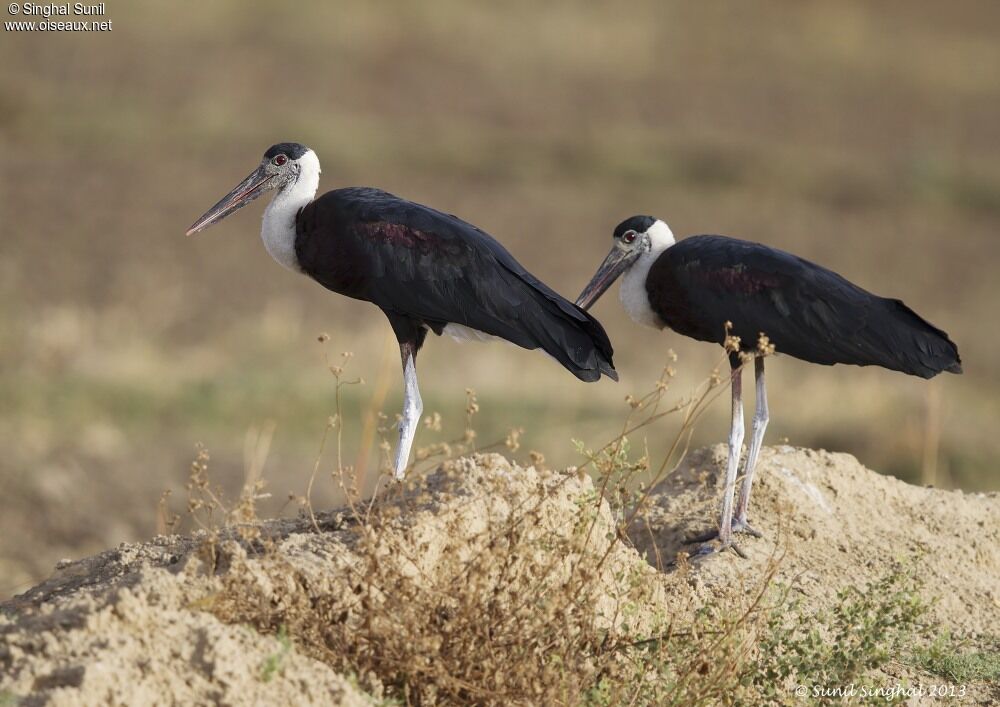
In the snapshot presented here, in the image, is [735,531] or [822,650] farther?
[735,531]

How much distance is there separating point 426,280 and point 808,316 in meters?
1.85

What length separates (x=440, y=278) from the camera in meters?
7.25

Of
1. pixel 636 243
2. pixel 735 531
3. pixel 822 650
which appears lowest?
pixel 822 650

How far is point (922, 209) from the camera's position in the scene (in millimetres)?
29438

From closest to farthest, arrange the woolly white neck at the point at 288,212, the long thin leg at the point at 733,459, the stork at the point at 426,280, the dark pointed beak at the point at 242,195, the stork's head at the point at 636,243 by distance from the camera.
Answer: the stork at the point at 426,280, the long thin leg at the point at 733,459, the woolly white neck at the point at 288,212, the dark pointed beak at the point at 242,195, the stork's head at the point at 636,243

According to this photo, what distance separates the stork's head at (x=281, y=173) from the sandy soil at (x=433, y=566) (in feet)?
7.00

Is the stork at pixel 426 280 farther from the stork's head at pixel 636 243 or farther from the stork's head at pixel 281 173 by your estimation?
the stork's head at pixel 636 243

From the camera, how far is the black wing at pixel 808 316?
297 inches

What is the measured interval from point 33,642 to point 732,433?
152 inches

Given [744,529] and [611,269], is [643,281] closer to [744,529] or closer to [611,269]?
[611,269]

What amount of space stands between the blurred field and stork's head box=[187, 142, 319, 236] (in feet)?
4.36

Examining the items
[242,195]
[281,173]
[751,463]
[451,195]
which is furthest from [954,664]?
[451,195]

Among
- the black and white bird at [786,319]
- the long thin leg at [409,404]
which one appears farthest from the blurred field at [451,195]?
the black and white bird at [786,319]

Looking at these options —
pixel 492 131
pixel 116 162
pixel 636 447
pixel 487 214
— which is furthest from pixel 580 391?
pixel 492 131
